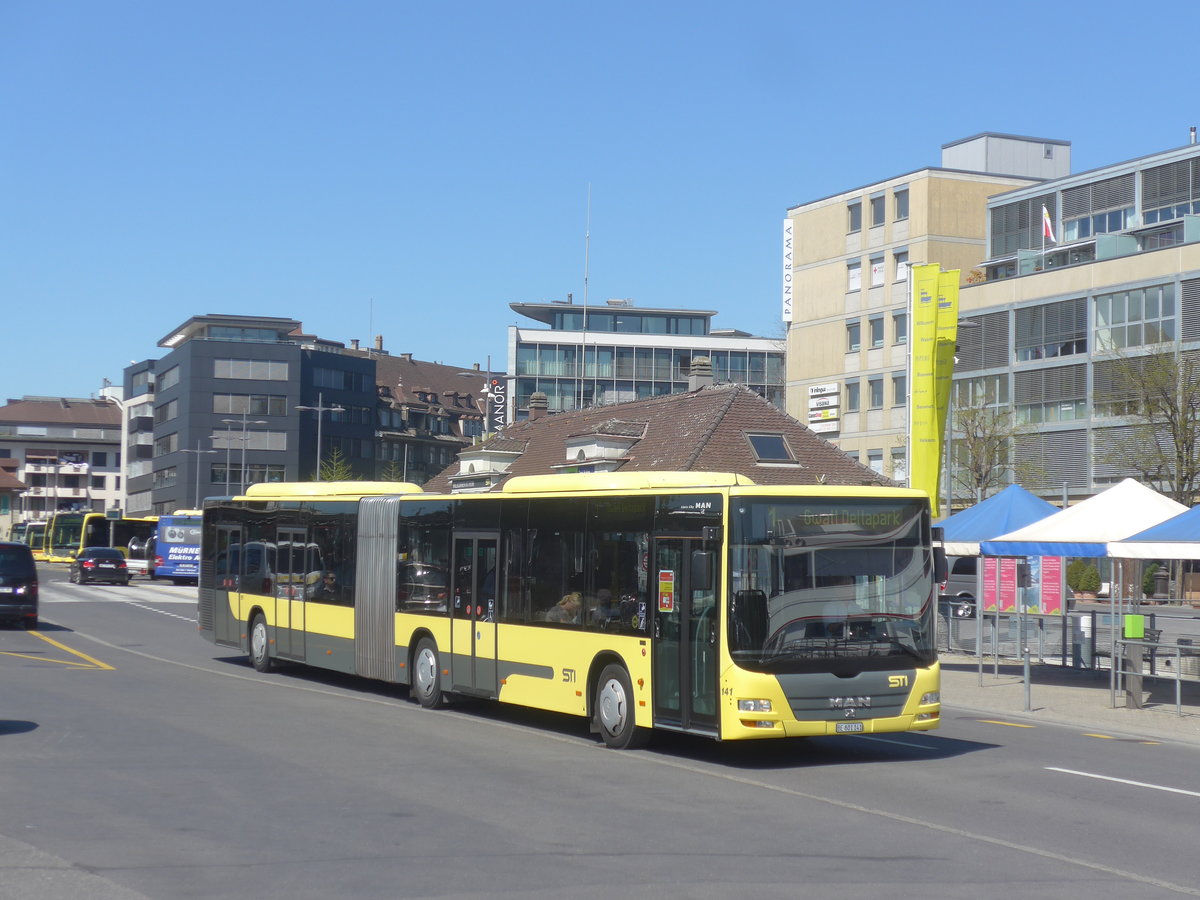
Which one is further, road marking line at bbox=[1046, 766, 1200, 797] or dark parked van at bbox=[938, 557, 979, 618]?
dark parked van at bbox=[938, 557, 979, 618]

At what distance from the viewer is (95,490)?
167625mm

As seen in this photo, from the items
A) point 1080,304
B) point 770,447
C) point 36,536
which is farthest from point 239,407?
point 770,447

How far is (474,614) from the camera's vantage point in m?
18.3

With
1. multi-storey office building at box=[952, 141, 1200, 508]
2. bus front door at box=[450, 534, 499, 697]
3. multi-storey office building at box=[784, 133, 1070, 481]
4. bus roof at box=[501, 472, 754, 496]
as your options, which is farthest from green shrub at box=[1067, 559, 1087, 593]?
bus roof at box=[501, 472, 754, 496]

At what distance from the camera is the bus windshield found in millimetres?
13906

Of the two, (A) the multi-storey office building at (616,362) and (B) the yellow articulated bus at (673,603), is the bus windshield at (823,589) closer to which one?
(B) the yellow articulated bus at (673,603)

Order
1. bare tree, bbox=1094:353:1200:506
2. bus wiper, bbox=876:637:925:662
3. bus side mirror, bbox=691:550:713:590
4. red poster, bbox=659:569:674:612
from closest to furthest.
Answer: bus side mirror, bbox=691:550:713:590 → bus wiper, bbox=876:637:925:662 → red poster, bbox=659:569:674:612 → bare tree, bbox=1094:353:1200:506

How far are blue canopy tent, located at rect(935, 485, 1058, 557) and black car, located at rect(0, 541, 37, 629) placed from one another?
65.7 ft

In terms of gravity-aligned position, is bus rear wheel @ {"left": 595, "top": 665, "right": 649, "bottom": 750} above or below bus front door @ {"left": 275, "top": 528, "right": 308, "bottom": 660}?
below

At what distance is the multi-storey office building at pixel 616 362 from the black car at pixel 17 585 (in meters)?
72.7

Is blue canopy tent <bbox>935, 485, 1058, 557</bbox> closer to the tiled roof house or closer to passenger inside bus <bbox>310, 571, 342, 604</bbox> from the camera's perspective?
passenger inside bus <bbox>310, 571, 342, 604</bbox>

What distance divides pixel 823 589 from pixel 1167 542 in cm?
785

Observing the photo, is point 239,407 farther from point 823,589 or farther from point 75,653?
point 823,589

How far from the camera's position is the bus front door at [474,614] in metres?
17.9
